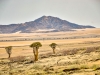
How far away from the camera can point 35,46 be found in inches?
1256

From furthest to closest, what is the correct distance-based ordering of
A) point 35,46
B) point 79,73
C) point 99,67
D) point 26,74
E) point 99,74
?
point 35,46
point 26,74
point 99,67
point 79,73
point 99,74

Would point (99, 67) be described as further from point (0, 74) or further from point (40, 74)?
point (0, 74)

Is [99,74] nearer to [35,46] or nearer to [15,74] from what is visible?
[15,74]

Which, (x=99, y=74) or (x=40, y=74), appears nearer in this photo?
(x=99, y=74)

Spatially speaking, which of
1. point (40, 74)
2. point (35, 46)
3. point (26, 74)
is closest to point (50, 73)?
point (40, 74)

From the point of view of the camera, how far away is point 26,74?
1648 centimetres

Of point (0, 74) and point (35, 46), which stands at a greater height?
point (35, 46)

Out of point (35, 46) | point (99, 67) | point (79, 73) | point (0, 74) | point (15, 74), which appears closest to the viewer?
point (79, 73)

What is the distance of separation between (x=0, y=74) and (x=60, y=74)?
709 centimetres

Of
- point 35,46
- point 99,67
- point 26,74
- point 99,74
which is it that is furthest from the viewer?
point 35,46

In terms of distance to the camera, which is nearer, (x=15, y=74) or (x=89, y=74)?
(x=89, y=74)

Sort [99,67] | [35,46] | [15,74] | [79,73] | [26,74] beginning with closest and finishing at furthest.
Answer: [79,73], [99,67], [26,74], [15,74], [35,46]

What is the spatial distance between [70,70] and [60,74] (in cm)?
147

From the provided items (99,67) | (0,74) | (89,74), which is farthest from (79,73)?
(0,74)
